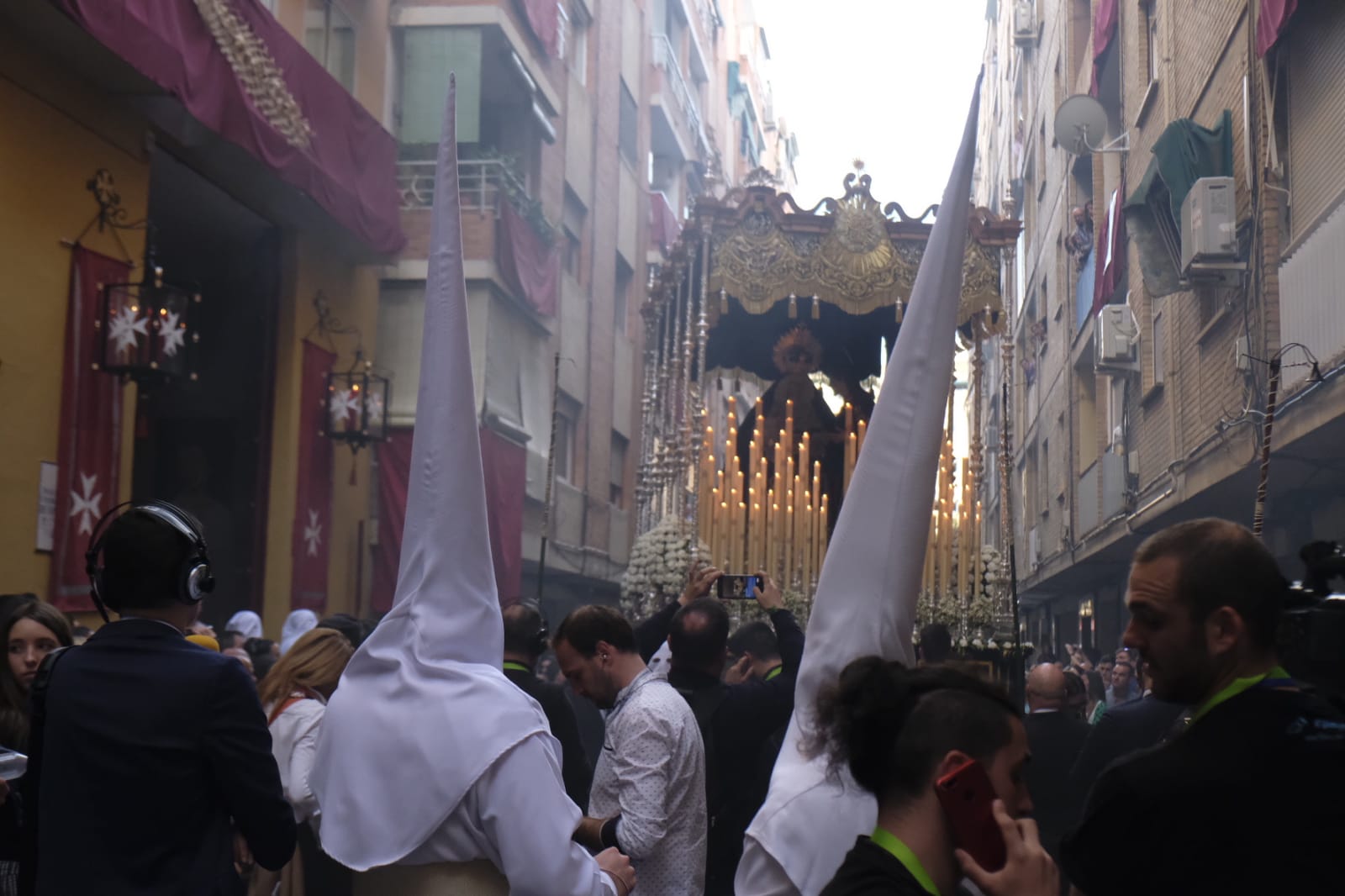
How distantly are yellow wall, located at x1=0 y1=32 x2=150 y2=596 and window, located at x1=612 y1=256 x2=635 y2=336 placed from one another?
52.7 feet

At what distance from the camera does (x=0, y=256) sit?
881 centimetres

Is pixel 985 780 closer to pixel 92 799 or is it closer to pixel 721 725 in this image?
pixel 92 799

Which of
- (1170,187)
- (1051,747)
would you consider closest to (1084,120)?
(1170,187)

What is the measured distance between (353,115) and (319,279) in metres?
1.84

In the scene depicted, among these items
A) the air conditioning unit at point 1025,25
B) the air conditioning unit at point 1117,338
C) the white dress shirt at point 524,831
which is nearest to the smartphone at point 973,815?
the white dress shirt at point 524,831

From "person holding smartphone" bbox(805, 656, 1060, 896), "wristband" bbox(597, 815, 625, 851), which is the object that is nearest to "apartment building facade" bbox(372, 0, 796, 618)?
"wristband" bbox(597, 815, 625, 851)

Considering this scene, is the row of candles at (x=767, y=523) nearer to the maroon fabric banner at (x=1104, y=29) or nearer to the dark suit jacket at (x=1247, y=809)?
the dark suit jacket at (x=1247, y=809)

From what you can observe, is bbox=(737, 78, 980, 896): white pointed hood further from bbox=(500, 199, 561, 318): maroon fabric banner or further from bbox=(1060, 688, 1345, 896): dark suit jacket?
bbox=(500, 199, 561, 318): maroon fabric banner

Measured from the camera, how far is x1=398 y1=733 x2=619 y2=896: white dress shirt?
2.96m

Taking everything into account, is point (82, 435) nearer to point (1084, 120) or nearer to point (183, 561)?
point (183, 561)

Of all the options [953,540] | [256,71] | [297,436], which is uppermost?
[256,71]

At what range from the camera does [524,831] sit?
299cm

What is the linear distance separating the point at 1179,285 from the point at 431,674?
36.0ft

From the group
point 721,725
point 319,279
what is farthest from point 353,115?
point 721,725
